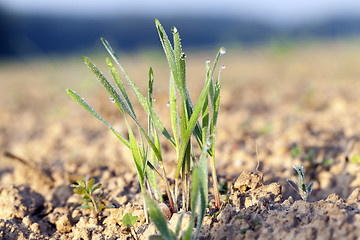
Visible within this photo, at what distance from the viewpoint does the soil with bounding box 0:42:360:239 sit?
3.84 feet

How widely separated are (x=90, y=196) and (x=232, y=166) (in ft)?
2.88

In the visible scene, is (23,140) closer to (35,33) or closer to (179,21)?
(35,33)

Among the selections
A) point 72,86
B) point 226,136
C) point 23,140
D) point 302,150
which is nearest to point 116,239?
point 302,150

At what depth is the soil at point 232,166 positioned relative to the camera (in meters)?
1.17

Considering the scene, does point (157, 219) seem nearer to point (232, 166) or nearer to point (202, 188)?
point (202, 188)

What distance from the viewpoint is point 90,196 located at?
1.39 metres

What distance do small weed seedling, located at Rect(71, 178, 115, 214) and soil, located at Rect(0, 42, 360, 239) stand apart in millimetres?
40

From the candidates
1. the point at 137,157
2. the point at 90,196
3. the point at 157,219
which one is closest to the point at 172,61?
the point at 137,157

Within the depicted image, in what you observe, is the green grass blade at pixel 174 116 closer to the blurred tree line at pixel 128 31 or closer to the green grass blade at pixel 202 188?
the green grass blade at pixel 202 188

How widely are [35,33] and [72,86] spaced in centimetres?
1620

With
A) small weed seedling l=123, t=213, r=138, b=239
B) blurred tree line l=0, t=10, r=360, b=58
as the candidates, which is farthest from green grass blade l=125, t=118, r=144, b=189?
blurred tree line l=0, t=10, r=360, b=58

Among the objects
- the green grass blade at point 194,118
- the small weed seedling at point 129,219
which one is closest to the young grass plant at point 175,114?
the green grass blade at point 194,118

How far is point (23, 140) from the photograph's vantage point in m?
3.14

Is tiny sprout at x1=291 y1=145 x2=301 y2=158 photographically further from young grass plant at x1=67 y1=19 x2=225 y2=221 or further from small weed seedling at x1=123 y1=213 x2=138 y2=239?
small weed seedling at x1=123 y1=213 x2=138 y2=239
